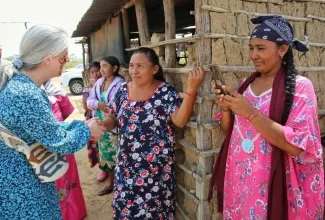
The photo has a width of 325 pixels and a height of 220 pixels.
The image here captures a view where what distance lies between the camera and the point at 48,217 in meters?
1.86

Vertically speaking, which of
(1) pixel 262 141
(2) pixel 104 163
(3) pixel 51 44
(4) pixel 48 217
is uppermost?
(3) pixel 51 44

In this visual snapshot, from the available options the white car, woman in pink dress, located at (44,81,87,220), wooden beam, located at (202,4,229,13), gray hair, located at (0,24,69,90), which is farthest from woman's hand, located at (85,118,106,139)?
the white car

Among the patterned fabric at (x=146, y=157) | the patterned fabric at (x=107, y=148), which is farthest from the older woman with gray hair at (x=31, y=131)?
the patterned fabric at (x=107, y=148)

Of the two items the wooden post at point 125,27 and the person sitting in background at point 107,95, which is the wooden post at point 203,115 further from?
the wooden post at point 125,27

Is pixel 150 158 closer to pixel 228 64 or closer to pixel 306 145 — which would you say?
pixel 228 64

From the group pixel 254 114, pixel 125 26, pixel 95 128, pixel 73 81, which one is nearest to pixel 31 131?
pixel 95 128

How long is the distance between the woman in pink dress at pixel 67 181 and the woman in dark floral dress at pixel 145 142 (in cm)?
62

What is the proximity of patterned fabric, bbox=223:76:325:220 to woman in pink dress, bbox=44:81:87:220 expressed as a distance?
1.79 metres

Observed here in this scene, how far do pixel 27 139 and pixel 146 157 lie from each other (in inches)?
42.8

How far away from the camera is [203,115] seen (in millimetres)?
2373

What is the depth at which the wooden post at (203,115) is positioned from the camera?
227 centimetres

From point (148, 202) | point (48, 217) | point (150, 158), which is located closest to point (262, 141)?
point (150, 158)

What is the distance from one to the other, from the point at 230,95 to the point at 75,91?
15401 millimetres

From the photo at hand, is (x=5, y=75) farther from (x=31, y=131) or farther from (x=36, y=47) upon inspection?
(x=31, y=131)
